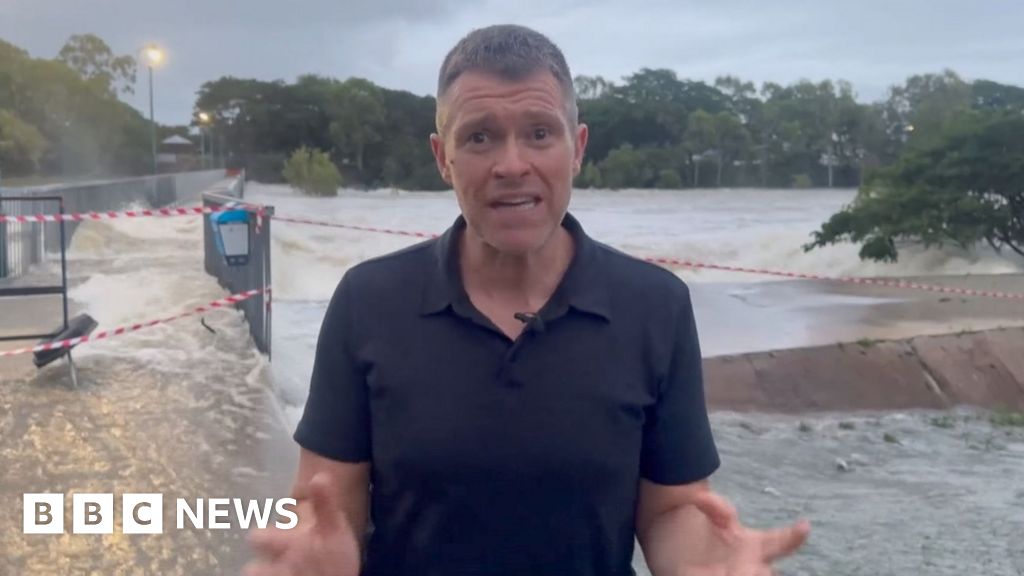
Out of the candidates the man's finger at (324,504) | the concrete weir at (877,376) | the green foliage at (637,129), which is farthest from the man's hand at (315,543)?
the green foliage at (637,129)

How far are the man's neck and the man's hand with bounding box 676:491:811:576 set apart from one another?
451mm

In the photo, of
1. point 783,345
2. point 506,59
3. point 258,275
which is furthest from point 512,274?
point 783,345

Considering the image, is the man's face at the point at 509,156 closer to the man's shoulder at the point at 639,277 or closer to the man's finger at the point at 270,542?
the man's shoulder at the point at 639,277

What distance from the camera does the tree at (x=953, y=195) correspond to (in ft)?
63.2

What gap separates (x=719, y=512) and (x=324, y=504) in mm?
632

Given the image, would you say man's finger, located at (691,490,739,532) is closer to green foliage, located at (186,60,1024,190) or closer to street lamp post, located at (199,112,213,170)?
green foliage, located at (186,60,1024,190)

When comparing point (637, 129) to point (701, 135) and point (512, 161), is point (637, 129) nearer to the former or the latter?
point (701, 135)

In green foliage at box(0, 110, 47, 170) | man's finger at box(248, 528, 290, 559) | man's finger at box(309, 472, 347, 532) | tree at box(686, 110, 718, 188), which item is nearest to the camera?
man's finger at box(248, 528, 290, 559)

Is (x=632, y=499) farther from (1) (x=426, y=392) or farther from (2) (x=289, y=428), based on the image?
(2) (x=289, y=428)

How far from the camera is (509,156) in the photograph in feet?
6.98

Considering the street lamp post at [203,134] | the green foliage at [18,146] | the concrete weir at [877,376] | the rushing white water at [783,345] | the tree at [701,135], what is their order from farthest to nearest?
the street lamp post at [203,134] < the tree at [701,135] < the green foliage at [18,146] < the concrete weir at [877,376] < the rushing white water at [783,345]

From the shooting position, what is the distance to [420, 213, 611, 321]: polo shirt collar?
209cm

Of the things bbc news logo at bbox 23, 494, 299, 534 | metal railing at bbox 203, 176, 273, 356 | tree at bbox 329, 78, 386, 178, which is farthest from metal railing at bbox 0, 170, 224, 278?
tree at bbox 329, 78, 386, 178

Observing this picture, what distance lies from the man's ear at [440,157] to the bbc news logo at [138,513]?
3.34 metres
